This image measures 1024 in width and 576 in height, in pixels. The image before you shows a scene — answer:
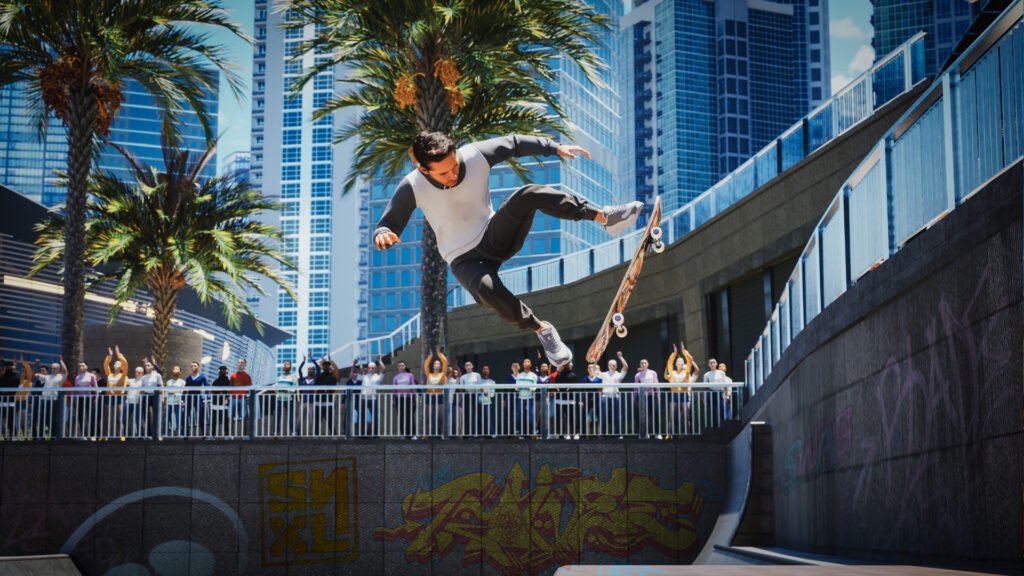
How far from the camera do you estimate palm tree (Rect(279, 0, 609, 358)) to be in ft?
86.7

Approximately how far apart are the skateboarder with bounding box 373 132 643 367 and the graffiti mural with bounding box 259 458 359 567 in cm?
1325

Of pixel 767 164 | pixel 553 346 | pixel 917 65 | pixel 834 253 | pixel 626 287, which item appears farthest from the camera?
pixel 767 164

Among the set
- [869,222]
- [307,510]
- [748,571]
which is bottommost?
[307,510]

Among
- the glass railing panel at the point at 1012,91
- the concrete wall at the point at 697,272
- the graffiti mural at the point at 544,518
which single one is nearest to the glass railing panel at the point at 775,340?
the graffiti mural at the point at 544,518

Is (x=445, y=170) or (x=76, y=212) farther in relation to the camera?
(x=76, y=212)

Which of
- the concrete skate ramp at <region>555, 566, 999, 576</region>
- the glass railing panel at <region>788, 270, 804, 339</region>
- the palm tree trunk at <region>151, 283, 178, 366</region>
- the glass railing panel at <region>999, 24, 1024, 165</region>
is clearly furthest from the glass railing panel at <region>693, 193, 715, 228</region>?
the concrete skate ramp at <region>555, 566, 999, 576</region>

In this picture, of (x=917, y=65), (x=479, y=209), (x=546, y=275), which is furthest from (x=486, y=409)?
(x=546, y=275)

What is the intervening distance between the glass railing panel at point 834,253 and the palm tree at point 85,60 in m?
16.7

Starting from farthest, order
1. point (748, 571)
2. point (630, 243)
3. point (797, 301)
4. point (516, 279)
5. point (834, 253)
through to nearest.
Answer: point (516, 279)
point (630, 243)
point (797, 301)
point (834, 253)
point (748, 571)

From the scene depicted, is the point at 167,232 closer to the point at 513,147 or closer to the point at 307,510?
the point at 307,510

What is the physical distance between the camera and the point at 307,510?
23.6 meters

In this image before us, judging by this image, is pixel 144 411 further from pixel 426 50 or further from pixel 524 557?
pixel 426 50

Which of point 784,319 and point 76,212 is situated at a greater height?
point 76,212

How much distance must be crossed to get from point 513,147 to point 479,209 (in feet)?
2.01
